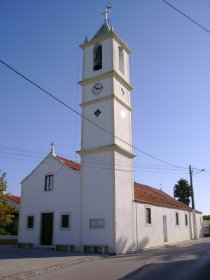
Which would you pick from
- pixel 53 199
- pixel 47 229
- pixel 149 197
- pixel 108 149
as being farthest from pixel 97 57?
pixel 47 229

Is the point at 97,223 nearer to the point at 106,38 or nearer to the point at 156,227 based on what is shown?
the point at 156,227

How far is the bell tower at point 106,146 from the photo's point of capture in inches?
866

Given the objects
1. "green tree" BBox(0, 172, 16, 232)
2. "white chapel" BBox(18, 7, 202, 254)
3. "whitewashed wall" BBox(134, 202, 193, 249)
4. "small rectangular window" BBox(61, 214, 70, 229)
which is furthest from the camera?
"whitewashed wall" BBox(134, 202, 193, 249)

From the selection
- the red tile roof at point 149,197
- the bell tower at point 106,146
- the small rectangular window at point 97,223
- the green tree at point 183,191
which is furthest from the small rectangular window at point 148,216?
the green tree at point 183,191

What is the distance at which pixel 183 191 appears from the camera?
186 ft

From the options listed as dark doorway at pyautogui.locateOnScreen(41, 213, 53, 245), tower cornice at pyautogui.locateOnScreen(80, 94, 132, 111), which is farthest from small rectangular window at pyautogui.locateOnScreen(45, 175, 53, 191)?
tower cornice at pyautogui.locateOnScreen(80, 94, 132, 111)

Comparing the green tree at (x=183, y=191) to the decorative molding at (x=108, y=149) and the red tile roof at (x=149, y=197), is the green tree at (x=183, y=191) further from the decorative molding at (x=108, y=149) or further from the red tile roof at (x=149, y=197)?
the decorative molding at (x=108, y=149)

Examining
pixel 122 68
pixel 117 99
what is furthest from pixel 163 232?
pixel 122 68

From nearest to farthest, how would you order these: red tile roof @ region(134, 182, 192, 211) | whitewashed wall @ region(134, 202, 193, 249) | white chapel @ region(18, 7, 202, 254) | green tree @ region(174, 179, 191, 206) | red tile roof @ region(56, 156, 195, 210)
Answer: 1. white chapel @ region(18, 7, 202, 254)
2. whitewashed wall @ region(134, 202, 193, 249)
3. red tile roof @ region(56, 156, 195, 210)
4. red tile roof @ region(134, 182, 192, 211)
5. green tree @ region(174, 179, 191, 206)

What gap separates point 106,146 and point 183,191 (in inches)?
1464

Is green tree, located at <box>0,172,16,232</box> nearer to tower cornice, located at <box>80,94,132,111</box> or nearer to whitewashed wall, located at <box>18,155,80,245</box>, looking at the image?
whitewashed wall, located at <box>18,155,80,245</box>

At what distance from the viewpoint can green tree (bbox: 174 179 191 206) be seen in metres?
56.3

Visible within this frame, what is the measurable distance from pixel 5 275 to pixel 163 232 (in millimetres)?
20211

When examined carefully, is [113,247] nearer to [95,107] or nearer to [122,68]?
[95,107]
